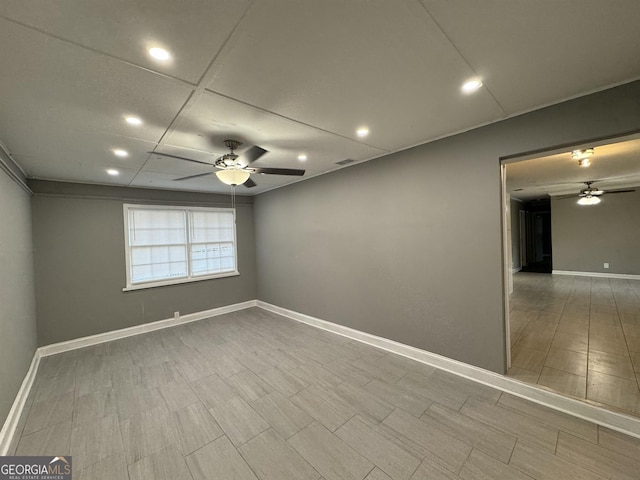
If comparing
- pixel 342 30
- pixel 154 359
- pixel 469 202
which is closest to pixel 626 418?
pixel 469 202

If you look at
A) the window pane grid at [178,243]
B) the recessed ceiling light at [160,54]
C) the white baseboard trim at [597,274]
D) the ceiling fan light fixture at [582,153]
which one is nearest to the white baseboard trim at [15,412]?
the window pane grid at [178,243]

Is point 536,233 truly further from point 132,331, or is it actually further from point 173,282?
point 132,331

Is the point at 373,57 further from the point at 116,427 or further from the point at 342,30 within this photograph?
the point at 116,427

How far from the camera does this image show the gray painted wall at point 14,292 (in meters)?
2.14

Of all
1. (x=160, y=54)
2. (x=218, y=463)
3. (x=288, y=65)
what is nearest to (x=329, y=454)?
(x=218, y=463)

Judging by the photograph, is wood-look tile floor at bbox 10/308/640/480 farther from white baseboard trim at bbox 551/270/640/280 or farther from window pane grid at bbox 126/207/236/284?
white baseboard trim at bbox 551/270/640/280

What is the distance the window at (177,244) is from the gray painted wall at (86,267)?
0.52 feet

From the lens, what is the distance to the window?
441 cm

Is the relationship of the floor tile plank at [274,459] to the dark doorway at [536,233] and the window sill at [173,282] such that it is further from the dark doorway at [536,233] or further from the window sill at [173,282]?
the dark doorway at [536,233]

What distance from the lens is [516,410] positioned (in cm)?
213

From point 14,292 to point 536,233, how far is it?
50.0 feet

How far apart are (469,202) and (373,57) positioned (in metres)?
1.83

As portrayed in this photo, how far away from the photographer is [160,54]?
1318 mm

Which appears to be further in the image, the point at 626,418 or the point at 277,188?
the point at 277,188
